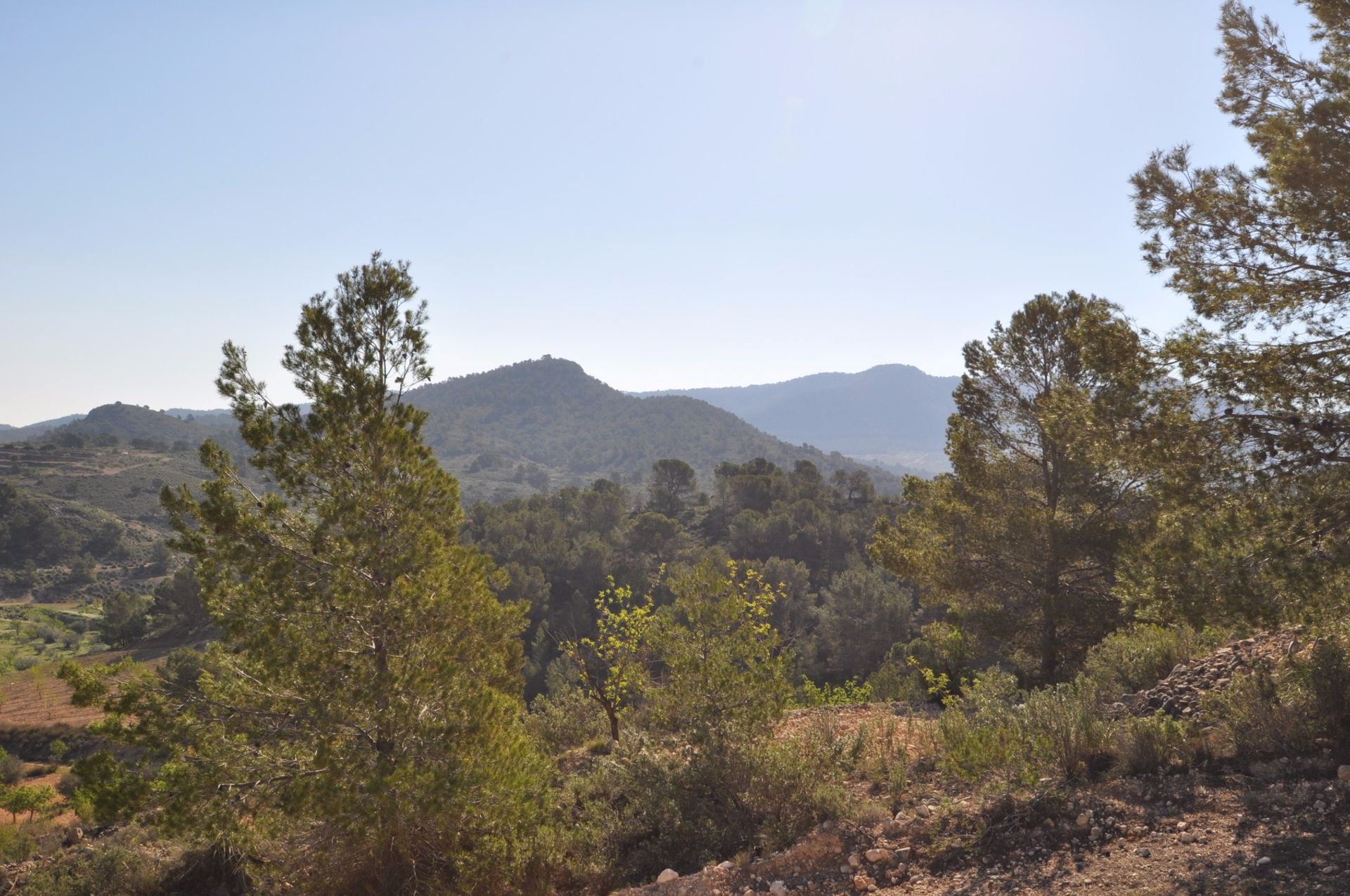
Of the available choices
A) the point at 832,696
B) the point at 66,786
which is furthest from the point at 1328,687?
the point at 66,786

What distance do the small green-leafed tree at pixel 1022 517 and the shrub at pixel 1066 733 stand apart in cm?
595

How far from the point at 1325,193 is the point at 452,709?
8737 mm

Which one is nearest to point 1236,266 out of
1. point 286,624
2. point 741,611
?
point 741,611

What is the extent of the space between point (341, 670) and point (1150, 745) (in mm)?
6879

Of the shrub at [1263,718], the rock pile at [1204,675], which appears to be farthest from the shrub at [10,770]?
the shrub at [1263,718]

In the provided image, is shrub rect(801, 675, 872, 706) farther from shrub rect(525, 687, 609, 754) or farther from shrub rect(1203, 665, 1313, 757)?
shrub rect(1203, 665, 1313, 757)

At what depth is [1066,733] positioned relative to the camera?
6.03 metres

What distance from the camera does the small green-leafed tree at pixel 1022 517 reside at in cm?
1218

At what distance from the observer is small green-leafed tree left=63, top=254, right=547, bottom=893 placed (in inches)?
220

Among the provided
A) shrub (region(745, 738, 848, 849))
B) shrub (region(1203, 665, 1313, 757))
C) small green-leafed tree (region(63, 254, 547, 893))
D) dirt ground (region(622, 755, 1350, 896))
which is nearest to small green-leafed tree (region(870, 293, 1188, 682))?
shrub (region(1203, 665, 1313, 757))

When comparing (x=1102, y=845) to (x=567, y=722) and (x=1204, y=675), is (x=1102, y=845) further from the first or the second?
(x=567, y=722)

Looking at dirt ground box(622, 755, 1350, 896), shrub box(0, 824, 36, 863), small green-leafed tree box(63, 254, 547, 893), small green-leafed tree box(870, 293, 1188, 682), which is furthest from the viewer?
small green-leafed tree box(870, 293, 1188, 682)

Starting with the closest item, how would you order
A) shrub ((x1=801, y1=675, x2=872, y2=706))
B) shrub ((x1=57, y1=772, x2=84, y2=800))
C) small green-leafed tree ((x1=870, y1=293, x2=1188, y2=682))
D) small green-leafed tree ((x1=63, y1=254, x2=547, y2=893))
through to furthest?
small green-leafed tree ((x1=63, y1=254, x2=547, y2=893)), small green-leafed tree ((x1=870, y1=293, x2=1188, y2=682)), shrub ((x1=801, y1=675, x2=872, y2=706)), shrub ((x1=57, y1=772, x2=84, y2=800))

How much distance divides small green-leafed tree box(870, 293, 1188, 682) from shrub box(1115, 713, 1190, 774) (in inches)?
238
